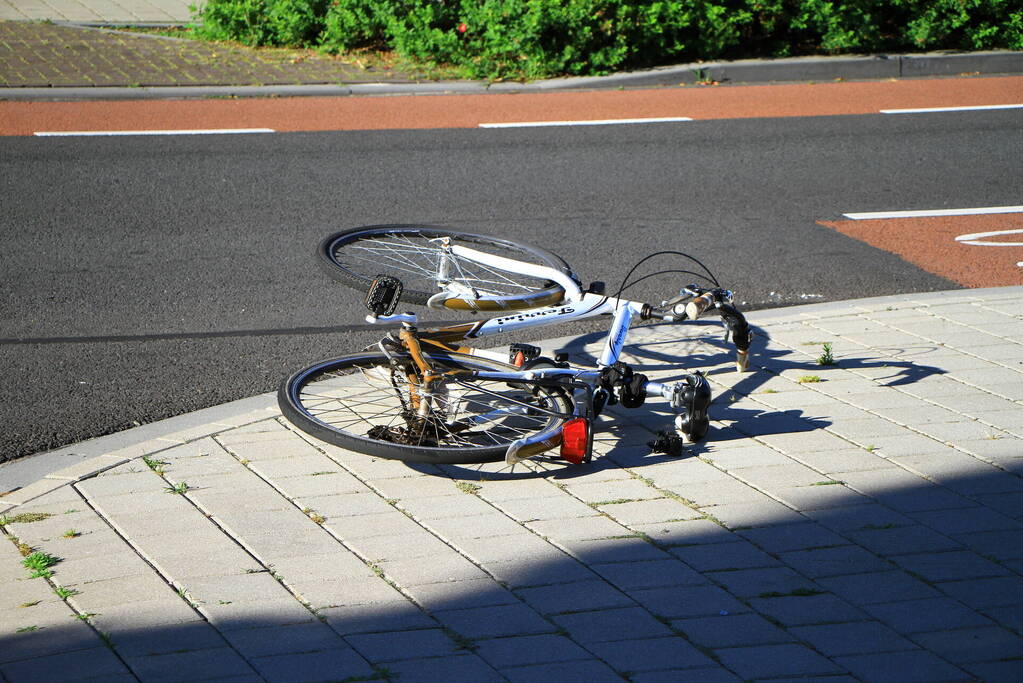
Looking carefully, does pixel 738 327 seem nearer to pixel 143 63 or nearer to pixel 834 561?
pixel 834 561

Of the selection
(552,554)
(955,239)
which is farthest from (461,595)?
(955,239)

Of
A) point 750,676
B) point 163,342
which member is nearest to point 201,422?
point 163,342

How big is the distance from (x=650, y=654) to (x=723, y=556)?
0.68m

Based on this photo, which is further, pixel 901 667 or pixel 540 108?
pixel 540 108

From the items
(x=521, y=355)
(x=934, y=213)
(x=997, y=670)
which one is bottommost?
(x=997, y=670)

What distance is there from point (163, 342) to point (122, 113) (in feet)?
19.2

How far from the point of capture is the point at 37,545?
12.3 feet

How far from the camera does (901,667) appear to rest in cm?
320

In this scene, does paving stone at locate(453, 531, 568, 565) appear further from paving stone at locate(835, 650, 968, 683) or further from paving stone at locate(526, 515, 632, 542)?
paving stone at locate(835, 650, 968, 683)

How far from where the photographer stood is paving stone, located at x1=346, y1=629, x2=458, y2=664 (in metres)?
3.19

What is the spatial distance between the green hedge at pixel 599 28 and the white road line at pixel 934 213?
564cm

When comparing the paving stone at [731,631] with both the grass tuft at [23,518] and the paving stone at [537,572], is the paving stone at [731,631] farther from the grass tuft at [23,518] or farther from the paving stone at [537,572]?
the grass tuft at [23,518]

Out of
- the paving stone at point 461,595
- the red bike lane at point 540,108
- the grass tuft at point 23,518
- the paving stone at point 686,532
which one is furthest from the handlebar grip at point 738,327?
the red bike lane at point 540,108

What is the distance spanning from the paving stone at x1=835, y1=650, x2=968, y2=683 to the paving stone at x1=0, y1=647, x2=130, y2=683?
2.00 m
